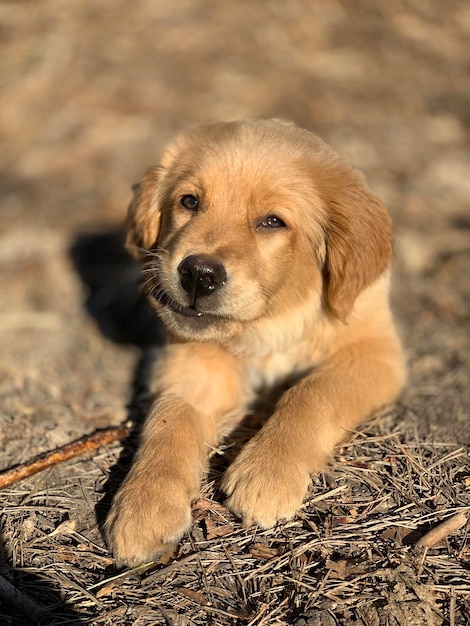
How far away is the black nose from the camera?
10.3ft

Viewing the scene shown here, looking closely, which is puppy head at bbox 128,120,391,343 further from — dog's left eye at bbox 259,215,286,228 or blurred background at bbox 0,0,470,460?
blurred background at bbox 0,0,470,460

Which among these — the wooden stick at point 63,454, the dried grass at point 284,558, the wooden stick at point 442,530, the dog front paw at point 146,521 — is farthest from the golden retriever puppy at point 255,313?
the wooden stick at point 442,530

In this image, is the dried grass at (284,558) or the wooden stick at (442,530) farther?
the wooden stick at (442,530)

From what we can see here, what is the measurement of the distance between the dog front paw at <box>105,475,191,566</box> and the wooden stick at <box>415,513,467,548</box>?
0.94 metres

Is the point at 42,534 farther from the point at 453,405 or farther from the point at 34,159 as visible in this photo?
the point at 34,159

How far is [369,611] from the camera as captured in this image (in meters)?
2.40

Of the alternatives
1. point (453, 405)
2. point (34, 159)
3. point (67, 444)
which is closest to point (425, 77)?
point (34, 159)

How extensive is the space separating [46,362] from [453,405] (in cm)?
285

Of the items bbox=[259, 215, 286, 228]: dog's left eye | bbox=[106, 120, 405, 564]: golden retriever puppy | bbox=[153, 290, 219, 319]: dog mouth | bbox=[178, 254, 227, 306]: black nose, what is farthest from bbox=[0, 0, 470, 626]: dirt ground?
Result: bbox=[259, 215, 286, 228]: dog's left eye

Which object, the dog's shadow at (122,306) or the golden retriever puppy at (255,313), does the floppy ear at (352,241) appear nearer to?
the golden retriever puppy at (255,313)

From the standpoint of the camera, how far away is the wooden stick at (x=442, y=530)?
2692 millimetres

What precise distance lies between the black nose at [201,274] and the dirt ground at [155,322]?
0.82 meters

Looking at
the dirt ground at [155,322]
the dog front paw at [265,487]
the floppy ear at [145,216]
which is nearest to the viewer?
the dirt ground at [155,322]

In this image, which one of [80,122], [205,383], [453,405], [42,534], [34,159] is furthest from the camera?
[80,122]
